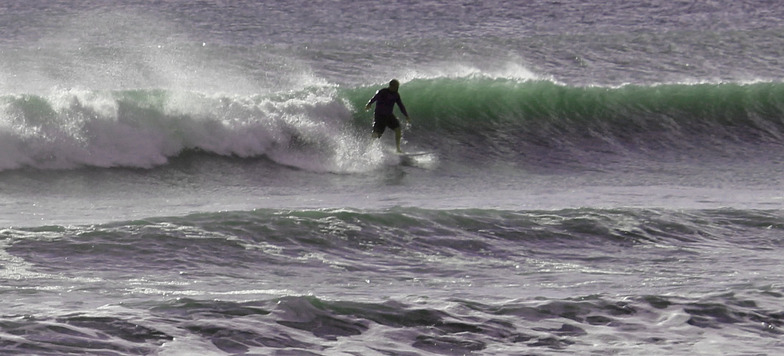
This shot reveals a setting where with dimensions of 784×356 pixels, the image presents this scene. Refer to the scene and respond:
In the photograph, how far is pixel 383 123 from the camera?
16859 millimetres

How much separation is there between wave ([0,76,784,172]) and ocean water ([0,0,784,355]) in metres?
0.05

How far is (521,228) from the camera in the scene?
39.4 feet

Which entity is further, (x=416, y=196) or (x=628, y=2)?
(x=628, y=2)

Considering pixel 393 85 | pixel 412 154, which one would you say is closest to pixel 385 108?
pixel 393 85

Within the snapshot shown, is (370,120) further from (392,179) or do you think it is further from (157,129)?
(157,129)

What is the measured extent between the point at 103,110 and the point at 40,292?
8319 millimetres

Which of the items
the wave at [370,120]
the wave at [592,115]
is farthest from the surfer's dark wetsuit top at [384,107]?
the wave at [592,115]

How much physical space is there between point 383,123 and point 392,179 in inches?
50.4

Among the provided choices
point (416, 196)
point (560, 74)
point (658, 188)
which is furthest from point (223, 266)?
point (560, 74)

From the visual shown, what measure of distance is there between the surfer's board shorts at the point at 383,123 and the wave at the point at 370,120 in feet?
0.90

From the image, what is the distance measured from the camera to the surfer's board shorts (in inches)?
663

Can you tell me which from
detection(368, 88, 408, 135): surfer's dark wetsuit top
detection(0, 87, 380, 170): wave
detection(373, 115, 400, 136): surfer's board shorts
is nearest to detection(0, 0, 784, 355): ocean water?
detection(0, 87, 380, 170): wave

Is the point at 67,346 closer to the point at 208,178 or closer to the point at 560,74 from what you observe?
the point at 208,178

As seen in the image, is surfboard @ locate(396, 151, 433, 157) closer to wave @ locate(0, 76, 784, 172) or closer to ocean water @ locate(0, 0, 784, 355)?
ocean water @ locate(0, 0, 784, 355)
